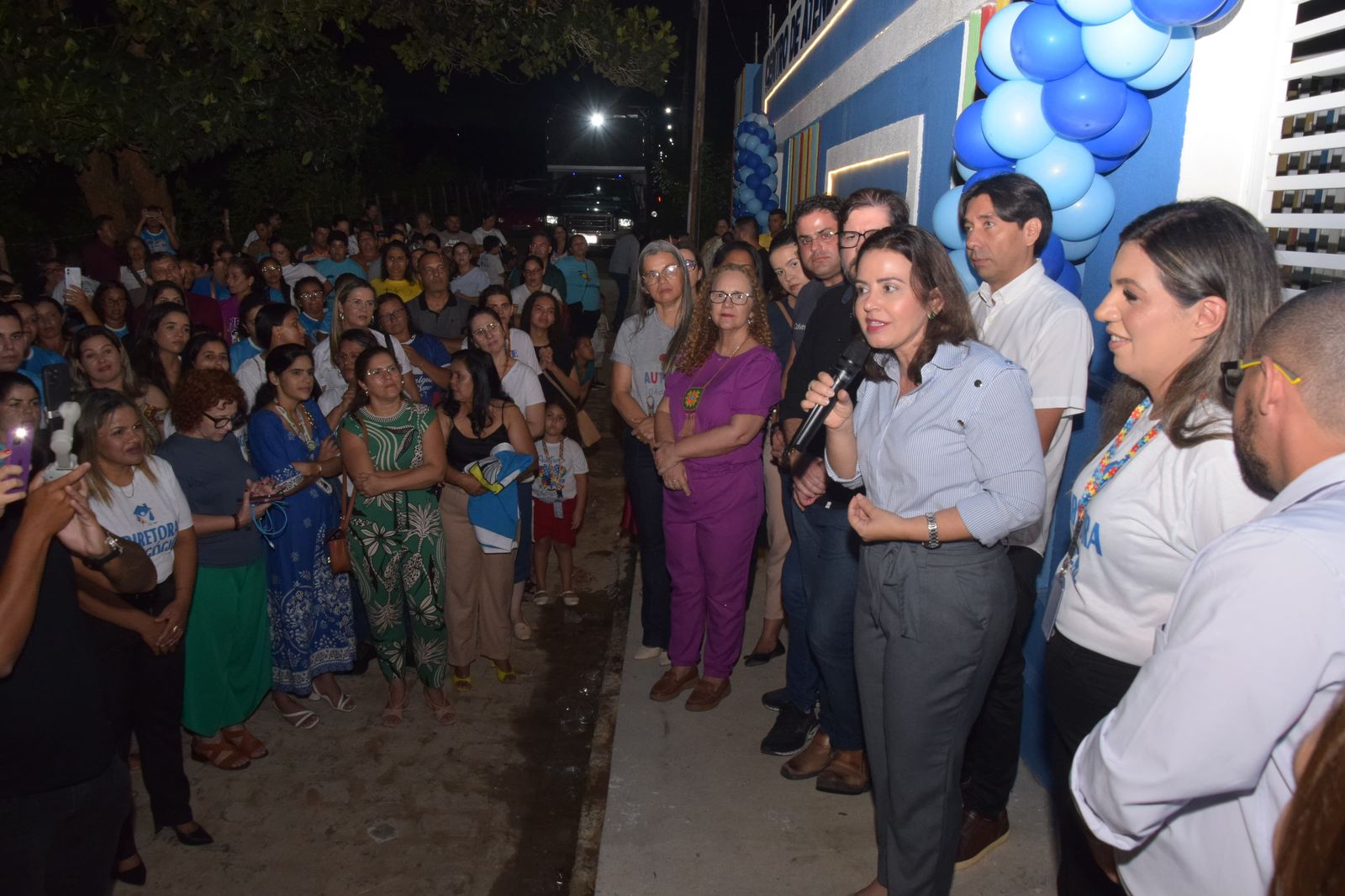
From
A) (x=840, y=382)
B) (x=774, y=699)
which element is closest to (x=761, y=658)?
(x=774, y=699)

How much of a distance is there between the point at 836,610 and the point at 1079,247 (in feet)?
5.42

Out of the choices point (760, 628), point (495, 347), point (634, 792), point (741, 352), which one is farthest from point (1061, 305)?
point (495, 347)

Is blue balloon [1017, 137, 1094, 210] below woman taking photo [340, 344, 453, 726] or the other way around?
the other way around

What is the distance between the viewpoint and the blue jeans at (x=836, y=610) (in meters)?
3.39

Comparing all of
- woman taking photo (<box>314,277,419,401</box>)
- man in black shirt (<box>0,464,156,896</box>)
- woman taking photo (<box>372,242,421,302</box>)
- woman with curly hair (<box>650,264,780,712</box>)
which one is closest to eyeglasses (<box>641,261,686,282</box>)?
woman with curly hair (<box>650,264,780,712</box>)

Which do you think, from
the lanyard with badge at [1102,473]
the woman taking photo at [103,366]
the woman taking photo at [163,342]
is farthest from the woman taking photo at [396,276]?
the lanyard with badge at [1102,473]

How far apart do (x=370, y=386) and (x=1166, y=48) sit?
343 cm

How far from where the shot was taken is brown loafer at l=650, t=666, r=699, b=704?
453 centimetres

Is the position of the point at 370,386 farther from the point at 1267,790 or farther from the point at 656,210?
the point at 656,210

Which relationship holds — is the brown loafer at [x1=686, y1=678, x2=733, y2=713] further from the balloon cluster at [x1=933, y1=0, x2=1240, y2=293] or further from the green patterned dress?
the balloon cluster at [x1=933, y1=0, x2=1240, y2=293]

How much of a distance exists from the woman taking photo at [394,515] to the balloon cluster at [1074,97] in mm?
2831

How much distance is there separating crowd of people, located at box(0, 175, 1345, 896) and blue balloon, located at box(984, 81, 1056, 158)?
38 centimetres

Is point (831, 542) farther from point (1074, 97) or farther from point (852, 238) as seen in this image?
point (1074, 97)

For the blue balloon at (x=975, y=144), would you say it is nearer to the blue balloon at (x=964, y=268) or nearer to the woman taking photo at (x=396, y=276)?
the blue balloon at (x=964, y=268)
